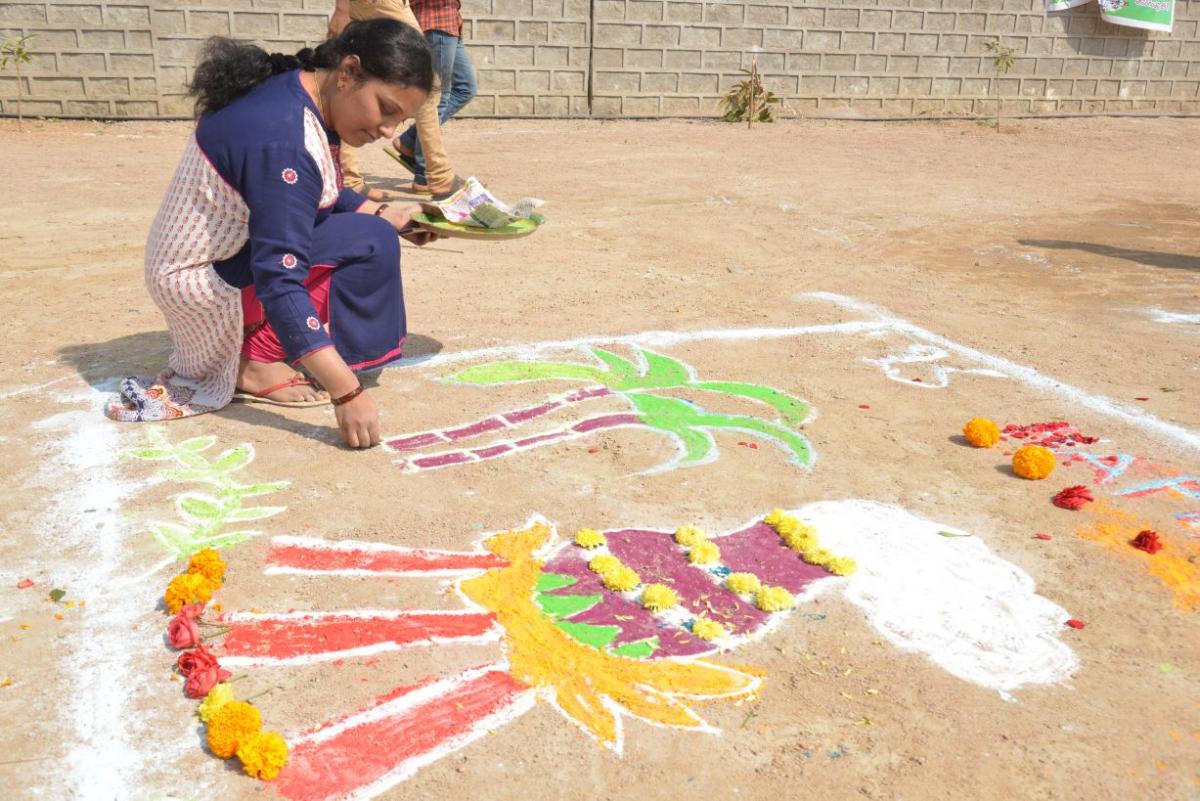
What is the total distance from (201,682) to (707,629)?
1.08 metres

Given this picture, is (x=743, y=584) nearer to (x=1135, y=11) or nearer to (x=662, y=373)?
(x=662, y=373)

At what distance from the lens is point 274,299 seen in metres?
2.94

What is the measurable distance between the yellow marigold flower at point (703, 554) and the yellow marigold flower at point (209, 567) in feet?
3.76

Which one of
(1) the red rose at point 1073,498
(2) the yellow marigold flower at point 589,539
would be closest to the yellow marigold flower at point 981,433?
(1) the red rose at point 1073,498

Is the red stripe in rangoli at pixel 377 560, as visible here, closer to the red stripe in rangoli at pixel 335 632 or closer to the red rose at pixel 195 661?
the red stripe in rangoli at pixel 335 632

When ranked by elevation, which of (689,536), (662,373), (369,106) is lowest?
(689,536)

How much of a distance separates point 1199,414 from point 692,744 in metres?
2.65

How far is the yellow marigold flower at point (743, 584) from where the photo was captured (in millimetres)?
2512

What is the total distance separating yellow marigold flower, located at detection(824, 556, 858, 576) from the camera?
8.56ft

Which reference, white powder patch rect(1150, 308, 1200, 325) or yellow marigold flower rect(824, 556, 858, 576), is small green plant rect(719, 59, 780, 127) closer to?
white powder patch rect(1150, 308, 1200, 325)

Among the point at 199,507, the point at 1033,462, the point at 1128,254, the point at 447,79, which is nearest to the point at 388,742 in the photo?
the point at 199,507

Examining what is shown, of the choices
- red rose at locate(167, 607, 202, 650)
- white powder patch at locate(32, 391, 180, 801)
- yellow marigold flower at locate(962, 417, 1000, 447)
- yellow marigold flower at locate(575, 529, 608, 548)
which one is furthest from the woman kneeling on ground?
yellow marigold flower at locate(962, 417, 1000, 447)

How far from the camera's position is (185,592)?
7.72 feet

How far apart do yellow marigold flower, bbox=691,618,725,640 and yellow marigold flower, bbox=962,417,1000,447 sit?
1405mm
